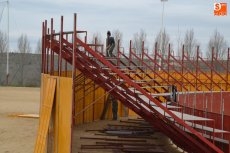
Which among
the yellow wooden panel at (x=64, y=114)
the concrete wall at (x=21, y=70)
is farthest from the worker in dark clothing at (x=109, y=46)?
the concrete wall at (x=21, y=70)

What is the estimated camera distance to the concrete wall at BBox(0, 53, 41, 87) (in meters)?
47.2

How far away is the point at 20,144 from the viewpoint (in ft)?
48.0

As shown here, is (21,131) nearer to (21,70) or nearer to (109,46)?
(109,46)

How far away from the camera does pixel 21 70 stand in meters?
47.7

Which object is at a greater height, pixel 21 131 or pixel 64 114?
pixel 64 114

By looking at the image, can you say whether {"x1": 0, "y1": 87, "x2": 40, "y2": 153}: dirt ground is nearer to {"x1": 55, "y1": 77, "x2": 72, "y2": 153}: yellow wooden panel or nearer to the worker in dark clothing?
{"x1": 55, "y1": 77, "x2": 72, "y2": 153}: yellow wooden panel

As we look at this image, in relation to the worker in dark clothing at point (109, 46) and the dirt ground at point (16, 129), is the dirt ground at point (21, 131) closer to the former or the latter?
the dirt ground at point (16, 129)

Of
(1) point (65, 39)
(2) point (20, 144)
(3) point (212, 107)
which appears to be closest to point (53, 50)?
(1) point (65, 39)

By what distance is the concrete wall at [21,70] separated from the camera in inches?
1860

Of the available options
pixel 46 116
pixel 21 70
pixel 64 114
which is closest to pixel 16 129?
pixel 46 116

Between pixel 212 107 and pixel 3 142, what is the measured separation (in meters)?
7.53

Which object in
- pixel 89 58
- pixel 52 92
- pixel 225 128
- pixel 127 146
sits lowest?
pixel 127 146

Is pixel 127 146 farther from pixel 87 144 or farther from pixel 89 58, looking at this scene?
pixel 89 58

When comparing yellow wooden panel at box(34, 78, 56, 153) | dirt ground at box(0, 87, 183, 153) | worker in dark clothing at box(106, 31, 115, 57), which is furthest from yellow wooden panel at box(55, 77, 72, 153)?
worker in dark clothing at box(106, 31, 115, 57)
